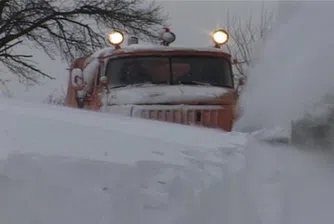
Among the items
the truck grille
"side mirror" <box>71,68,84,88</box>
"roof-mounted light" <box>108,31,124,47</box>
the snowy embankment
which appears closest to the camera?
the snowy embankment

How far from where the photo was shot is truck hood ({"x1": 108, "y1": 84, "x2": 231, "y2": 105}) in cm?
799

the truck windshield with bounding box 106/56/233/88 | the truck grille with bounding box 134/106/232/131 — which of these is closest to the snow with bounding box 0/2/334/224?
the truck grille with bounding box 134/106/232/131

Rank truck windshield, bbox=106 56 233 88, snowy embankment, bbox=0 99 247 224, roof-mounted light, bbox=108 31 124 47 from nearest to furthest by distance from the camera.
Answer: snowy embankment, bbox=0 99 247 224, truck windshield, bbox=106 56 233 88, roof-mounted light, bbox=108 31 124 47

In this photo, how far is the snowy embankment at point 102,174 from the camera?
233 centimetres

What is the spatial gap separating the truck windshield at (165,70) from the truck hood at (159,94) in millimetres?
125

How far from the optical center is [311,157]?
378 centimetres

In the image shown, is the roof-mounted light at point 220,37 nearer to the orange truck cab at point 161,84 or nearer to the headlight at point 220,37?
the headlight at point 220,37

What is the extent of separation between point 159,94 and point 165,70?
1.53ft

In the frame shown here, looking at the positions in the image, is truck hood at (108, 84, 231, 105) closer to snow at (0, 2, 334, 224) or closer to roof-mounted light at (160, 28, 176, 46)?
roof-mounted light at (160, 28, 176, 46)

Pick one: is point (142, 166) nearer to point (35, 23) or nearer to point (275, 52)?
point (275, 52)

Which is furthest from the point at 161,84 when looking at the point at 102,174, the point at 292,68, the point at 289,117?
the point at 102,174

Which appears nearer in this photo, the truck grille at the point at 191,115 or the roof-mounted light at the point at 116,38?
the truck grille at the point at 191,115

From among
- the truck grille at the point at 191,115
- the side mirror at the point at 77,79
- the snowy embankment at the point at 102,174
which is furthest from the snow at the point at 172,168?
the side mirror at the point at 77,79

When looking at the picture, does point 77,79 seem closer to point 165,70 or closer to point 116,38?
point 116,38
